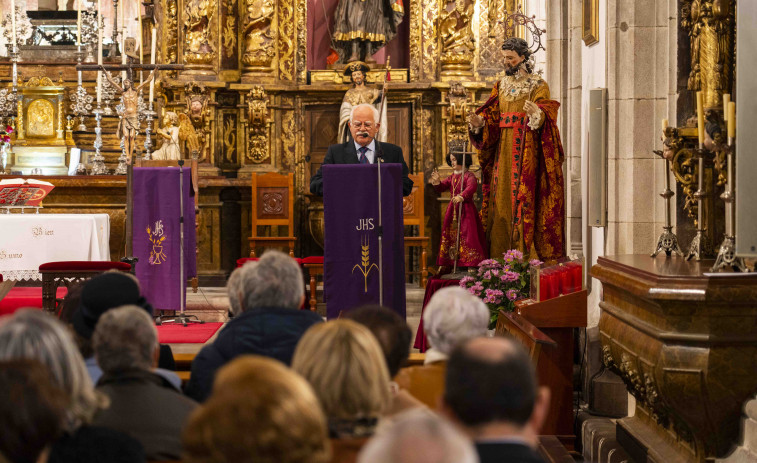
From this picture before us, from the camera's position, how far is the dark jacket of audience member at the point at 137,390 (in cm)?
241

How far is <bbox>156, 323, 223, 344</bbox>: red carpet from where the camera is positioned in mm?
7077

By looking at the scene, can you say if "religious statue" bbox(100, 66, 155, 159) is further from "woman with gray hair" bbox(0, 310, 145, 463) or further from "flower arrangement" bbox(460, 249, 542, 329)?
"woman with gray hair" bbox(0, 310, 145, 463)

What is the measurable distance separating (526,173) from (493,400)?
15.6ft

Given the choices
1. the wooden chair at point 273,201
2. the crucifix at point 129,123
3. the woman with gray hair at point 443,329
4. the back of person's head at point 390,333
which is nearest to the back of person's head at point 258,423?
the back of person's head at point 390,333

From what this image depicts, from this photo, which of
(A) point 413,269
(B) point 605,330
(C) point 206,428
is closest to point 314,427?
(C) point 206,428

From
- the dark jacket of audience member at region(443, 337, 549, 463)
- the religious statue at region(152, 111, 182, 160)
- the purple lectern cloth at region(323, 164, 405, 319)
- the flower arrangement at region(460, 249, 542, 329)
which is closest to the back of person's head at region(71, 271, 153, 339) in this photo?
the dark jacket of audience member at region(443, 337, 549, 463)

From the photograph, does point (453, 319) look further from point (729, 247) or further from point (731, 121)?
point (731, 121)

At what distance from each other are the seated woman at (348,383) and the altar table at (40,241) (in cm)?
603

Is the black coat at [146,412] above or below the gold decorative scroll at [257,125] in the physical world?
below

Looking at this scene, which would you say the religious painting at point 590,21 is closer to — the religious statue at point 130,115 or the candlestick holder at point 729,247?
the candlestick holder at point 729,247

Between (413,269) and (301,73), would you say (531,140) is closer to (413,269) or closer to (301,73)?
(413,269)

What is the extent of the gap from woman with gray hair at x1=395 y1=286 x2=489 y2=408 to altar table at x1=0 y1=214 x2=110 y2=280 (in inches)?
207

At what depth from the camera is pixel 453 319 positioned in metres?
2.97

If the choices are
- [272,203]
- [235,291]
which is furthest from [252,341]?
[272,203]
